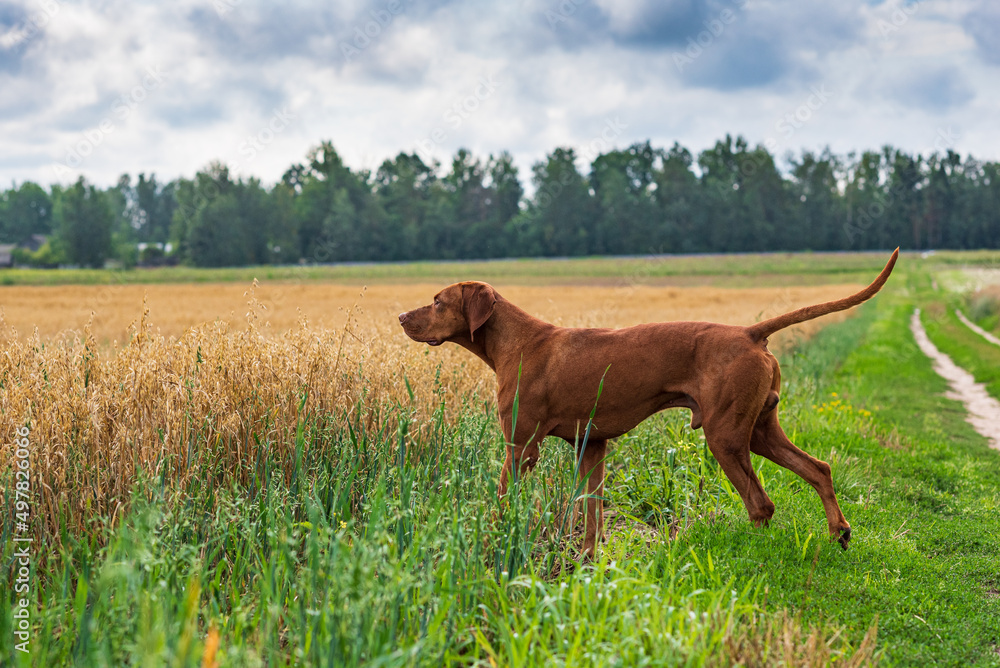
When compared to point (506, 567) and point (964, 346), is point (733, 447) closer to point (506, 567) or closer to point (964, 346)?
point (506, 567)

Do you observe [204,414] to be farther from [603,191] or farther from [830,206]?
[830,206]

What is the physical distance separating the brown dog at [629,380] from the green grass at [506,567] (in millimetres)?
267

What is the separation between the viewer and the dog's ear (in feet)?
13.7

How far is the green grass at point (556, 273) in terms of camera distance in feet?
151

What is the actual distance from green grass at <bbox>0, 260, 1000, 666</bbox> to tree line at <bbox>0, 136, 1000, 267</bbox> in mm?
72330

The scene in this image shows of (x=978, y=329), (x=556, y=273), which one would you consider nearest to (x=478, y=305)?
(x=978, y=329)

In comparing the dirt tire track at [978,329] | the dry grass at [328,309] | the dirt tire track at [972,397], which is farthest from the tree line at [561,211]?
the dirt tire track at [972,397]

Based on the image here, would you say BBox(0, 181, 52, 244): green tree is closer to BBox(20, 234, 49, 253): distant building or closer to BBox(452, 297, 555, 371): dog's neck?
BBox(20, 234, 49, 253): distant building

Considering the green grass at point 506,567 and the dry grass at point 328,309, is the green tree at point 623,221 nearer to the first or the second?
the dry grass at point 328,309

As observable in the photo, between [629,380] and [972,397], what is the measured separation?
9.67 metres

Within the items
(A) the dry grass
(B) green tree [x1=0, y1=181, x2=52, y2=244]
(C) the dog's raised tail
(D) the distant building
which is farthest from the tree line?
(C) the dog's raised tail

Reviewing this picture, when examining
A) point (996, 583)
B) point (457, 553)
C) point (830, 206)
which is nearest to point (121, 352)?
point (457, 553)

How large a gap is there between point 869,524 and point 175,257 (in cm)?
8317

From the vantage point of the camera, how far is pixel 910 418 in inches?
345
